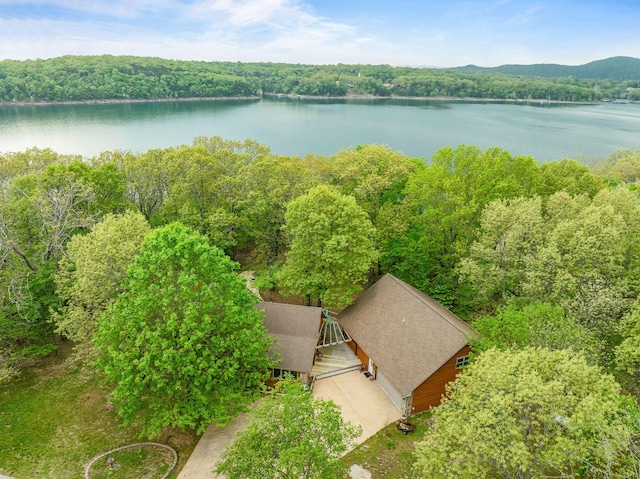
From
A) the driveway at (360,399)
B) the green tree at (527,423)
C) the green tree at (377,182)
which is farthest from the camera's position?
the green tree at (377,182)

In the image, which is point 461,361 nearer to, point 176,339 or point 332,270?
point 332,270

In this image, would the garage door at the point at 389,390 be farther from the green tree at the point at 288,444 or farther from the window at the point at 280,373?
the green tree at the point at 288,444

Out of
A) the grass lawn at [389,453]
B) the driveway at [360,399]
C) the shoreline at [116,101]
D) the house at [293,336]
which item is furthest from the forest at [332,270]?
the shoreline at [116,101]

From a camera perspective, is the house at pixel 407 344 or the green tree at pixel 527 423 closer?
the green tree at pixel 527 423

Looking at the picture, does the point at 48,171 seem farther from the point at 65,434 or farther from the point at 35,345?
the point at 65,434

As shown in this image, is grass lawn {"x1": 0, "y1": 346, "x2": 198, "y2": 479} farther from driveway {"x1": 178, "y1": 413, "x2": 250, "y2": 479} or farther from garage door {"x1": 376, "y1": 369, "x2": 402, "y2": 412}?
garage door {"x1": 376, "y1": 369, "x2": 402, "y2": 412}

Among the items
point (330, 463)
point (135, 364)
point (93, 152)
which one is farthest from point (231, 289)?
point (93, 152)

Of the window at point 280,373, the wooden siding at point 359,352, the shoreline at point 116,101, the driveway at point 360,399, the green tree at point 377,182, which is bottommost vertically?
the driveway at point 360,399
